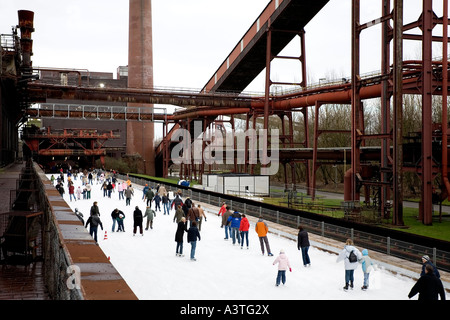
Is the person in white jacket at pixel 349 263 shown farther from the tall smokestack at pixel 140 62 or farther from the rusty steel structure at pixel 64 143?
the rusty steel structure at pixel 64 143

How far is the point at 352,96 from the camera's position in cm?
2562

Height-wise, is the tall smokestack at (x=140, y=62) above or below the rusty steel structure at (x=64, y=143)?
above

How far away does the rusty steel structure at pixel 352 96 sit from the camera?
21.8 m

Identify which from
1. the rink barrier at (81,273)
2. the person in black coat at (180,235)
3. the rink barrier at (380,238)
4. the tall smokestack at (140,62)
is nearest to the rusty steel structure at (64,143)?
the tall smokestack at (140,62)

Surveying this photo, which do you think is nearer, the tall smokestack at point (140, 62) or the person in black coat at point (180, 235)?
the person in black coat at point (180, 235)

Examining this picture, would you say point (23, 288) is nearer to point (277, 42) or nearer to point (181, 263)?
point (181, 263)

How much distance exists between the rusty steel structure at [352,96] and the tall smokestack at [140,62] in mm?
7797

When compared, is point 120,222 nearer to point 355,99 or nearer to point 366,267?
point 366,267

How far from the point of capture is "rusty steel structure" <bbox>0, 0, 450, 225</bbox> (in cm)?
2181

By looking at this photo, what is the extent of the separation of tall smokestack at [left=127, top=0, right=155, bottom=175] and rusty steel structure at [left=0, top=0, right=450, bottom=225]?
25.6 ft

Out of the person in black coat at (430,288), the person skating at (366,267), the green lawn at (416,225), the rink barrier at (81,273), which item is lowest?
the green lawn at (416,225)

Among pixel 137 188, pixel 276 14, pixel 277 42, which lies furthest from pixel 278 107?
pixel 137 188

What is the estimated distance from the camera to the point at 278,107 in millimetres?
39938

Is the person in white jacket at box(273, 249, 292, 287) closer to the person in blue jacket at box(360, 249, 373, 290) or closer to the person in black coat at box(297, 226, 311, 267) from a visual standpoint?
the person in blue jacket at box(360, 249, 373, 290)
